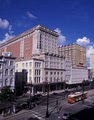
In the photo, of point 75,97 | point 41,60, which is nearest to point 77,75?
point 41,60

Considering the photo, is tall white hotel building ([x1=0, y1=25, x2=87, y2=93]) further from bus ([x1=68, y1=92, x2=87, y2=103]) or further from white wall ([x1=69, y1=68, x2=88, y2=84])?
bus ([x1=68, y1=92, x2=87, y2=103])

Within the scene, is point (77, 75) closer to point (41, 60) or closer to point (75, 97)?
point (41, 60)

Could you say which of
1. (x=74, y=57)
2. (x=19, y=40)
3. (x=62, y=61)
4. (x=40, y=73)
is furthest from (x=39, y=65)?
(x=74, y=57)

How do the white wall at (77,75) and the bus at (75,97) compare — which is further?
the white wall at (77,75)

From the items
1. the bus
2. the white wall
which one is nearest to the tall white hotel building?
the white wall

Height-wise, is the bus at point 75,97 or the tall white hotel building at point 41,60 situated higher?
the tall white hotel building at point 41,60

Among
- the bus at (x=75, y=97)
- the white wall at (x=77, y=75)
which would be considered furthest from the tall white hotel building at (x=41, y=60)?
the bus at (x=75, y=97)

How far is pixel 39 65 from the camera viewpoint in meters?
93.1

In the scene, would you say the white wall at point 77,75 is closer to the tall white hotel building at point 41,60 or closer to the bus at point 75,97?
the tall white hotel building at point 41,60

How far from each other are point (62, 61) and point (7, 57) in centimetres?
4469

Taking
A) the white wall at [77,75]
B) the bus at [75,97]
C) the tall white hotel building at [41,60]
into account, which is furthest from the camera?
the white wall at [77,75]

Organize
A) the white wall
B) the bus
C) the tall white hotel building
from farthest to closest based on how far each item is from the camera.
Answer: the white wall
the tall white hotel building
the bus

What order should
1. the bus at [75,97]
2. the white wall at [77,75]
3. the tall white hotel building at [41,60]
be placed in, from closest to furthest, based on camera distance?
1. the bus at [75,97]
2. the tall white hotel building at [41,60]
3. the white wall at [77,75]

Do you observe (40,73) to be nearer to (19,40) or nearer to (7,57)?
(7,57)
